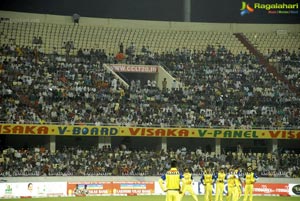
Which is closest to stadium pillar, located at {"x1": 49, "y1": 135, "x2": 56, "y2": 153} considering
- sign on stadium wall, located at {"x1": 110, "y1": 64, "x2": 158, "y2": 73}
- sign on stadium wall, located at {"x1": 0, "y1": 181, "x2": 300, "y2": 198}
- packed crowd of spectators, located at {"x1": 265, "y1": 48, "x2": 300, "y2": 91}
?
sign on stadium wall, located at {"x1": 110, "y1": 64, "x2": 158, "y2": 73}

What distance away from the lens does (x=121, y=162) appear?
43875mm

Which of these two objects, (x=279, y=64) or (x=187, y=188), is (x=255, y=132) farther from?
(x=187, y=188)

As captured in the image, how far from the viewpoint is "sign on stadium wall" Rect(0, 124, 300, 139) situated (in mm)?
44000

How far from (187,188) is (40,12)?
33419 mm

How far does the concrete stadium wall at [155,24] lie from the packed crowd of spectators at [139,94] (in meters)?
5.08

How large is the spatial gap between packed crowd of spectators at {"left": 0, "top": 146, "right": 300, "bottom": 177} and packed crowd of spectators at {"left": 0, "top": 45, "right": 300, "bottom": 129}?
2.63 metres

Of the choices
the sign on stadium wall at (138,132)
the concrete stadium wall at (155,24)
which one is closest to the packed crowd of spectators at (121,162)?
the sign on stadium wall at (138,132)

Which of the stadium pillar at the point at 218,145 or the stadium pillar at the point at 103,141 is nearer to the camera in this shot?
the stadium pillar at the point at 103,141

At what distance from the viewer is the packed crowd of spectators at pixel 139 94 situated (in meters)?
46.0

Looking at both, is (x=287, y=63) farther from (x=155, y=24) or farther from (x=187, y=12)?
(x=155, y=24)

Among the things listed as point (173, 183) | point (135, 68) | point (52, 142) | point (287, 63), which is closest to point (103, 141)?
point (52, 142)

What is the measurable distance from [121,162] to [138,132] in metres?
3.43

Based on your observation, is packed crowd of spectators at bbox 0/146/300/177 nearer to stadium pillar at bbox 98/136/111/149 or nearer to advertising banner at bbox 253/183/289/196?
stadium pillar at bbox 98/136/111/149

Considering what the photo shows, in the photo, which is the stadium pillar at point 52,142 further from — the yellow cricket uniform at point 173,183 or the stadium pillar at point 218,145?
Result: the yellow cricket uniform at point 173,183
